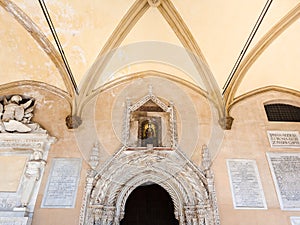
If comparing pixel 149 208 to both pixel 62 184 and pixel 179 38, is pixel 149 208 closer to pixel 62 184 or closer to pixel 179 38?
pixel 62 184

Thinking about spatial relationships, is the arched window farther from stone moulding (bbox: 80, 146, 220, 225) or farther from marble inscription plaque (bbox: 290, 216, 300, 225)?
stone moulding (bbox: 80, 146, 220, 225)

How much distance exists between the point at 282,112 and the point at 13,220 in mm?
6792

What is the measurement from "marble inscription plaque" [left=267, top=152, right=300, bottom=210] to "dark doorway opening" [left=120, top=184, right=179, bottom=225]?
8.39 feet

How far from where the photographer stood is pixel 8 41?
217 inches

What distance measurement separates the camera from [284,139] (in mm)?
5590

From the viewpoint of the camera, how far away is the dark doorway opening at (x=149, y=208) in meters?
5.89

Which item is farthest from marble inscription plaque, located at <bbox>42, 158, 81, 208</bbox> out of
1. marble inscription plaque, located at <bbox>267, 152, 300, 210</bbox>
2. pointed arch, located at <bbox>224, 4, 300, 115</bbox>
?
marble inscription plaque, located at <bbox>267, 152, 300, 210</bbox>

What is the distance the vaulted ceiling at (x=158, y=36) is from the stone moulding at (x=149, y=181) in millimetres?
2212

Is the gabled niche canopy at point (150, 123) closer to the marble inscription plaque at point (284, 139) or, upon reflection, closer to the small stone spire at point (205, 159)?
the small stone spire at point (205, 159)

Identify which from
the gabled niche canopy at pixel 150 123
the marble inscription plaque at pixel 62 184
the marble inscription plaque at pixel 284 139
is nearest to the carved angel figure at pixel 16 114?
the marble inscription plaque at pixel 62 184

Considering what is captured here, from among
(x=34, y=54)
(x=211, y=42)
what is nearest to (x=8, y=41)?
(x=34, y=54)

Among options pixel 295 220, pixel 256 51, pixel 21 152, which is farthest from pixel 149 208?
pixel 256 51

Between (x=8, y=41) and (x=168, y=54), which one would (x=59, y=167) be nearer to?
(x=8, y=41)

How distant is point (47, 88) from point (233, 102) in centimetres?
507
